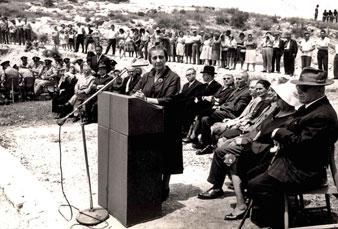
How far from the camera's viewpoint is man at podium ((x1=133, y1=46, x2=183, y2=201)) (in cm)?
530

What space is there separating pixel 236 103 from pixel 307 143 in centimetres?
367

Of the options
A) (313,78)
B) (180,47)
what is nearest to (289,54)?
(180,47)

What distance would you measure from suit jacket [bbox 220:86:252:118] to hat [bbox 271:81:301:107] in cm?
283

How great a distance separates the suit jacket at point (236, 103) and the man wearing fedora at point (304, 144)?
315cm

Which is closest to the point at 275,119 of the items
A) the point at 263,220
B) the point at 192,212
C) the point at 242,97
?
the point at 263,220

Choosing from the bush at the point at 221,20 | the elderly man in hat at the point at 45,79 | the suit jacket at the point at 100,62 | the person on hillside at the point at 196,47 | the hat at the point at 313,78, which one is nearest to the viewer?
the hat at the point at 313,78

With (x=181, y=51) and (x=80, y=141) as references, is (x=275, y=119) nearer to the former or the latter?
(x=80, y=141)

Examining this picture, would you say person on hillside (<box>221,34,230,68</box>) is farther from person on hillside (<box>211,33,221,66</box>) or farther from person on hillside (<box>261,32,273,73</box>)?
person on hillside (<box>261,32,273,73</box>)

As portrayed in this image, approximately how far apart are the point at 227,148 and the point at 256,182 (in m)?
0.94

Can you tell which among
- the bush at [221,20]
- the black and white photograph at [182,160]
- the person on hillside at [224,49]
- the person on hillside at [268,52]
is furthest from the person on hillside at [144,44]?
the bush at [221,20]

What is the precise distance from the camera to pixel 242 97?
7.67 m

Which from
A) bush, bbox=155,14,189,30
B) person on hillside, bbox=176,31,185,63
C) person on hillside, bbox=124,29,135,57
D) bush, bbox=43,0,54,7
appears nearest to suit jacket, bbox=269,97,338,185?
person on hillside, bbox=176,31,185,63

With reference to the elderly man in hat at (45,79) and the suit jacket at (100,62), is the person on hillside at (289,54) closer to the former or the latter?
the suit jacket at (100,62)

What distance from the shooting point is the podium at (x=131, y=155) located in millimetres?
4684
